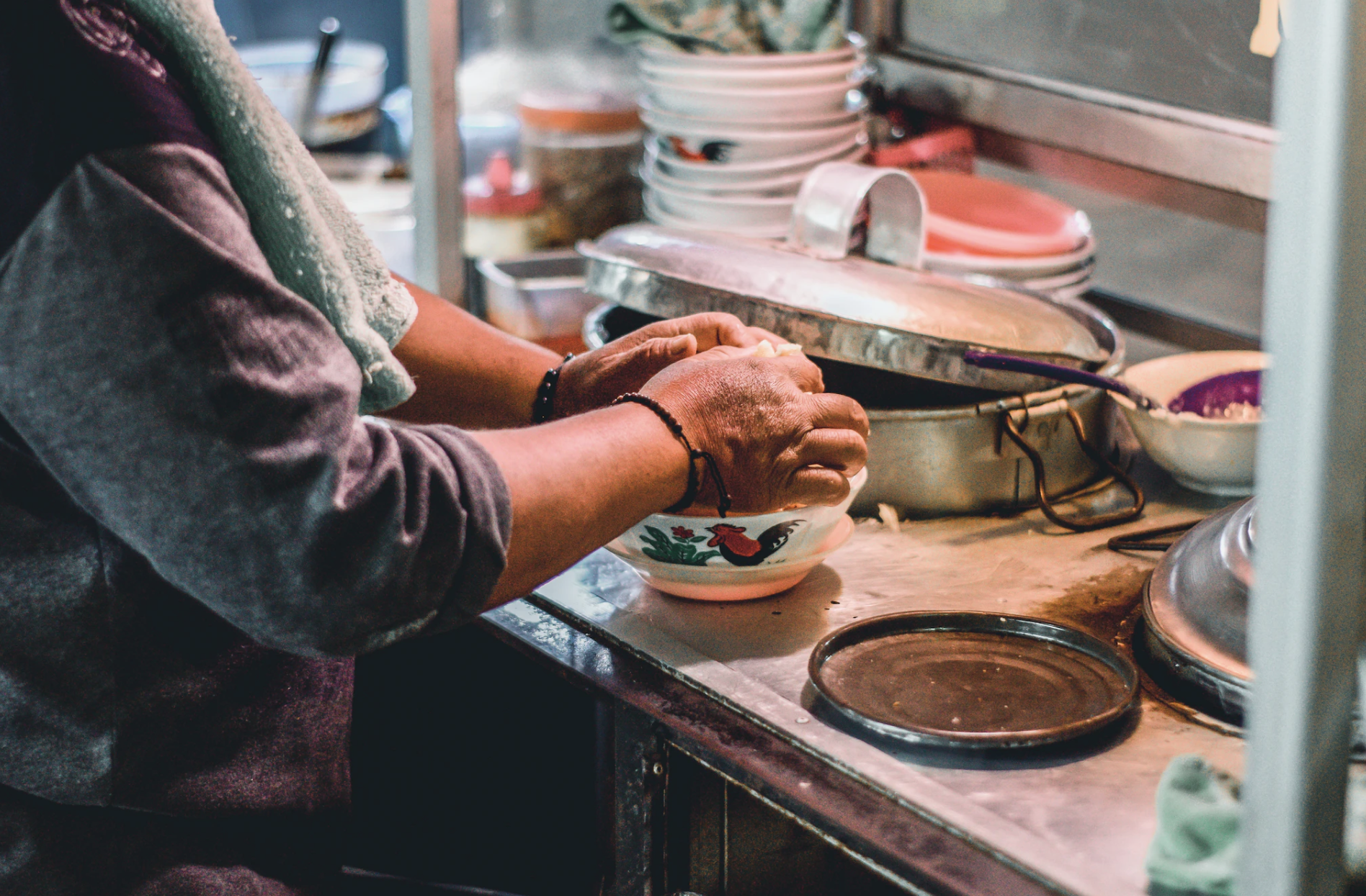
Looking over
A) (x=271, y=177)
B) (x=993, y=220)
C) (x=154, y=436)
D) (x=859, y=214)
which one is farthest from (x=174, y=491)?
(x=993, y=220)

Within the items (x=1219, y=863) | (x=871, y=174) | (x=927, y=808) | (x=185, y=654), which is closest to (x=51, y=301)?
(x=185, y=654)

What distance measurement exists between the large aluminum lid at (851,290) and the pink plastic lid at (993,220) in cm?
20

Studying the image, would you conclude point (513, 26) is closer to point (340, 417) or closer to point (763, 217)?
point (763, 217)

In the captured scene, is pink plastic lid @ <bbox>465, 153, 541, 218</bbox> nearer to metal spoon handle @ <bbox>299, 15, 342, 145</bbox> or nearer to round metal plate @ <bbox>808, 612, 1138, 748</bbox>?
metal spoon handle @ <bbox>299, 15, 342, 145</bbox>

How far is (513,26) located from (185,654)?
7.81 ft

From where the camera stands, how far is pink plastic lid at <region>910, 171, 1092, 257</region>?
6.11 feet

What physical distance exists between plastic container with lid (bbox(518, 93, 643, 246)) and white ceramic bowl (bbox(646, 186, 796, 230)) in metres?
0.39

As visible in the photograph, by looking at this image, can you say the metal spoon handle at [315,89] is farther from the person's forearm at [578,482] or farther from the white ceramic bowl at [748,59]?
the person's forearm at [578,482]

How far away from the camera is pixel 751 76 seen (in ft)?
6.23

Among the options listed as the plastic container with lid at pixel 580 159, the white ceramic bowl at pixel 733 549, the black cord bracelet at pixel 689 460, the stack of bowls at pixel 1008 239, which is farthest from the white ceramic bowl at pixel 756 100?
the black cord bracelet at pixel 689 460

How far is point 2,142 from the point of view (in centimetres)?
83

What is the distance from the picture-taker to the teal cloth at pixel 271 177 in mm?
900

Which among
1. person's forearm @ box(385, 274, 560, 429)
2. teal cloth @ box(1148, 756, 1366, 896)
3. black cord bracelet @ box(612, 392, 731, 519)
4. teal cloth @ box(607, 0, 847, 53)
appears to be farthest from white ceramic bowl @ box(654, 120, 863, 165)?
teal cloth @ box(1148, 756, 1366, 896)

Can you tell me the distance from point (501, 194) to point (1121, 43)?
41.4 inches
